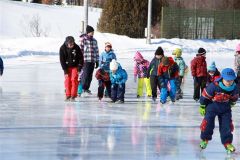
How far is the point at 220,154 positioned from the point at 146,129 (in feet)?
7.83

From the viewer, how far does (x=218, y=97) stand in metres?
9.59

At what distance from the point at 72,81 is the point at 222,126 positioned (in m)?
6.27

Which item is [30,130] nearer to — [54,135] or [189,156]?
[54,135]

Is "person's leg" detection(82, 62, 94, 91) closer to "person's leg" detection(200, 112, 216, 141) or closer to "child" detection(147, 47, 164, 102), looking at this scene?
"child" detection(147, 47, 164, 102)

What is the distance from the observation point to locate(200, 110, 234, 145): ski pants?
9.69m

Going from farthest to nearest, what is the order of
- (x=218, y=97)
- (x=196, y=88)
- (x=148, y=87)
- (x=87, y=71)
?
1. (x=148, y=87)
2. (x=196, y=88)
3. (x=87, y=71)
4. (x=218, y=97)

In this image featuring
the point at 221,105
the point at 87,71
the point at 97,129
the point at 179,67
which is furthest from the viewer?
the point at 179,67

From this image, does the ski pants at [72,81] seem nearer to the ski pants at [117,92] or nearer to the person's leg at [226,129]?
the ski pants at [117,92]

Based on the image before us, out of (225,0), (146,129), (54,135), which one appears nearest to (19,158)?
(54,135)

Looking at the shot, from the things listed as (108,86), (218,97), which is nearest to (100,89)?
(108,86)

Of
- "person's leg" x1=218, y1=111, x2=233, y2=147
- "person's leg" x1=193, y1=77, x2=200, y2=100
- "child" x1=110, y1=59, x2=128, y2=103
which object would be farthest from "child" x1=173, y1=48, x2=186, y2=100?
"person's leg" x1=218, y1=111, x2=233, y2=147

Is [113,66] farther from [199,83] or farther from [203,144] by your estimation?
[203,144]

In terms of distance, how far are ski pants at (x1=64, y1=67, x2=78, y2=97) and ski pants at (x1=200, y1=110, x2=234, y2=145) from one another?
6089mm

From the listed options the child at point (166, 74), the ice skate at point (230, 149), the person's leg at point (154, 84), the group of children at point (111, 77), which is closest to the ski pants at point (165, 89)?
the child at point (166, 74)
